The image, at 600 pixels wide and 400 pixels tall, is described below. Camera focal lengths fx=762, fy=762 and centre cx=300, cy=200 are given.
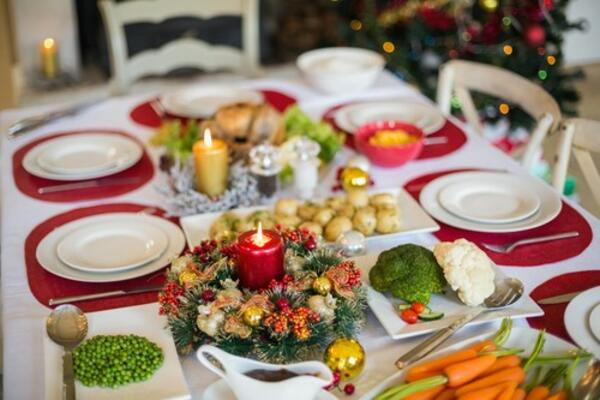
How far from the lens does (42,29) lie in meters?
4.09

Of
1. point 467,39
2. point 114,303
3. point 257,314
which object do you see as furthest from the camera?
point 467,39

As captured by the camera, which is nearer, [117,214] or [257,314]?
[257,314]

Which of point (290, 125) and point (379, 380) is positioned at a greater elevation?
point (290, 125)

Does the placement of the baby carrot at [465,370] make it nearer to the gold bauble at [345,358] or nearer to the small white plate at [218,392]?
the gold bauble at [345,358]

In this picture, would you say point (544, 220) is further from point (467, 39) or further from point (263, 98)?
point (467, 39)

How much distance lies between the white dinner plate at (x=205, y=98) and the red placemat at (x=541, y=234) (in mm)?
814

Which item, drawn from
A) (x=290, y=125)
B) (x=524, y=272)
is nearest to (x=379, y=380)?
(x=524, y=272)

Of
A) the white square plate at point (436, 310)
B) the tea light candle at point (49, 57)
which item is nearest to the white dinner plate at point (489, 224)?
the white square plate at point (436, 310)

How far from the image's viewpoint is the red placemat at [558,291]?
1.08 m

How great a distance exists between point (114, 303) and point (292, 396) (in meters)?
0.41

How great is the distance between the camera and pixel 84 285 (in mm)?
1209

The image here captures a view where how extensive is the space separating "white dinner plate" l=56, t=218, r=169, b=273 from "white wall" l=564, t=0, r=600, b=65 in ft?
12.8

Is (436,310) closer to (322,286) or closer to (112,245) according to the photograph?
(322,286)

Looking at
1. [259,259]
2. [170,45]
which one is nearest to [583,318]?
[259,259]
